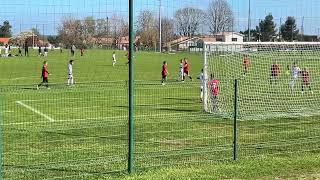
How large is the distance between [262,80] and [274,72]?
65.3 inches

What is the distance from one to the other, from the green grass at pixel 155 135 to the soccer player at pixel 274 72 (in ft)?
2.09

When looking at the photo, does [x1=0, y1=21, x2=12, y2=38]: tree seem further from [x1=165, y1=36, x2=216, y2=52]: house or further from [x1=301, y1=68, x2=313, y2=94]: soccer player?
[x1=301, y1=68, x2=313, y2=94]: soccer player

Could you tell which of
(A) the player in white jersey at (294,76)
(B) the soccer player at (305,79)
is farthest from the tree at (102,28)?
(A) the player in white jersey at (294,76)

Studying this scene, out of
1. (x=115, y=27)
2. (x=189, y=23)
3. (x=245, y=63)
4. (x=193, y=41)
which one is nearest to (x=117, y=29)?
(x=115, y=27)

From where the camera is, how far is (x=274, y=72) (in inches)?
1009

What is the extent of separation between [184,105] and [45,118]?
6.48 m

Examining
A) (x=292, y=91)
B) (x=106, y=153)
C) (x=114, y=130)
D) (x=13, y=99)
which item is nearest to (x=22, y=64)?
(x=13, y=99)

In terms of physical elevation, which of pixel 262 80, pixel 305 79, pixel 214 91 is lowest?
pixel 214 91

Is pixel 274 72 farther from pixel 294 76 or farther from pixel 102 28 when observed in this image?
pixel 102 28

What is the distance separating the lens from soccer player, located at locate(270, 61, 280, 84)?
25.2 meters

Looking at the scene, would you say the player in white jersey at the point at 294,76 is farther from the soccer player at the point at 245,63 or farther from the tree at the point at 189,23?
the tree at the point at 189,23

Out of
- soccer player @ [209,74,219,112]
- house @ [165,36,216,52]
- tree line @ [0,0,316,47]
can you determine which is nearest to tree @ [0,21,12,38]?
tree line @ [0,0,316,47]

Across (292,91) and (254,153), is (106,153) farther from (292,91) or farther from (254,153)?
(292,91)

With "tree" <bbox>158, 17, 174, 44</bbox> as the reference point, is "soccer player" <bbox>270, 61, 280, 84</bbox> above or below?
below
